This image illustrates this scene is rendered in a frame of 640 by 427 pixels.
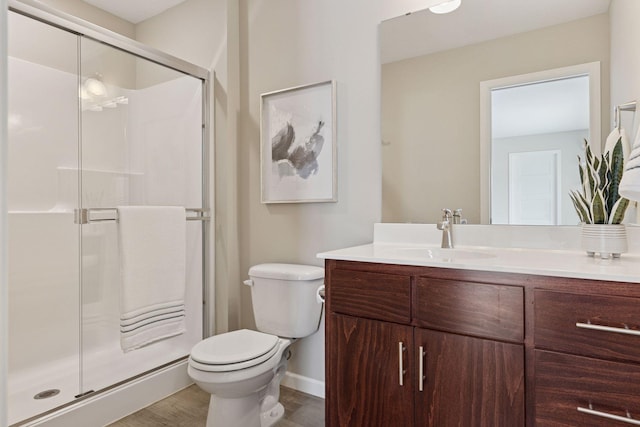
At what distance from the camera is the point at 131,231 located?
5.89ft

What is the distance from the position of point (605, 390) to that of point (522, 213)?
0.74 m

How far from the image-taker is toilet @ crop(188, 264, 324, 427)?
1.50 meters

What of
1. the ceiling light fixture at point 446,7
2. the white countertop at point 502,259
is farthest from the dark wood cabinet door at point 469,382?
the ceiling light fixture at point 446,7

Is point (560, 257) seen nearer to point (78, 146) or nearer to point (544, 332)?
point (544, 332)

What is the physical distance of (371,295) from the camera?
1322 mm

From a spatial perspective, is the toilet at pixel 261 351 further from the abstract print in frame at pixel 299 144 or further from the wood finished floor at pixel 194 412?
A: the abstract print in frame at pixel 299 144

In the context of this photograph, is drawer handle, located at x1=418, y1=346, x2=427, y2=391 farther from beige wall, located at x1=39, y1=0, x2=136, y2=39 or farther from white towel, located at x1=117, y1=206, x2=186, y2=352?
beige wall, located at x1=39, y1=0, x2=136, y2=39

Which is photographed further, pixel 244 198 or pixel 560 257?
pixel 244 198

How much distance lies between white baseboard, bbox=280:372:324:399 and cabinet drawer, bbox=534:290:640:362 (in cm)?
133

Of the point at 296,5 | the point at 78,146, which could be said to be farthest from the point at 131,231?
the point at 296,5

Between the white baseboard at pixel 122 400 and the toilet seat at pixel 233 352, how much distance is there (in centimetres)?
58

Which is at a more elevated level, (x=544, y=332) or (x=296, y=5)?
(x=296, y=5)

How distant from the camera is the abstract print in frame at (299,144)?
199 centimetres

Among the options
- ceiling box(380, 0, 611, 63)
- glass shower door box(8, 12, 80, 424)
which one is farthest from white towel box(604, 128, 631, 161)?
glass shower door box(8, 12, 80, 424)
